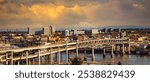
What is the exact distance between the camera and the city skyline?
17.6ft

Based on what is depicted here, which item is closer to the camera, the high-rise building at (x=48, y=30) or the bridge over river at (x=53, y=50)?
the bridge over river at (x=53, y=50)

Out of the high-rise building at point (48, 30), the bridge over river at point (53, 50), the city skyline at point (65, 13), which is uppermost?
the city skyline at point (65, 13)

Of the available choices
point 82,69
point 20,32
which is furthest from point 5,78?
point 82,69

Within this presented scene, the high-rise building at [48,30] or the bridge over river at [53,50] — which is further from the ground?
the high-rise building at [48,30]

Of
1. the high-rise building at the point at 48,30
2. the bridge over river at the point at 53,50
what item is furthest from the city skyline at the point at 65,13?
the bridge over river at the point at 53,50

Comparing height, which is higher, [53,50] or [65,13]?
[65,13]

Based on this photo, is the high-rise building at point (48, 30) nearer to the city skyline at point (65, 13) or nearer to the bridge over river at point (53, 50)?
the city skyline at point (65, 13)

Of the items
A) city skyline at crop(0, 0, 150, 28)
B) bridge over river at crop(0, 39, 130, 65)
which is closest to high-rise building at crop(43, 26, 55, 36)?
city skyline at crop(0, 0, 150, 28)

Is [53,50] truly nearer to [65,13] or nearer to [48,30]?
[48,30]

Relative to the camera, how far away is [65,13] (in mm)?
5480

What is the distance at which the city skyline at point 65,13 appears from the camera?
5359 millimetres

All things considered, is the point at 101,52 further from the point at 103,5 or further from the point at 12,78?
the point at 12,78

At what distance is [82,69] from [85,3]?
865mm

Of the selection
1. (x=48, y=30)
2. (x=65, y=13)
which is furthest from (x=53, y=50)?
(x=65, y=13)
